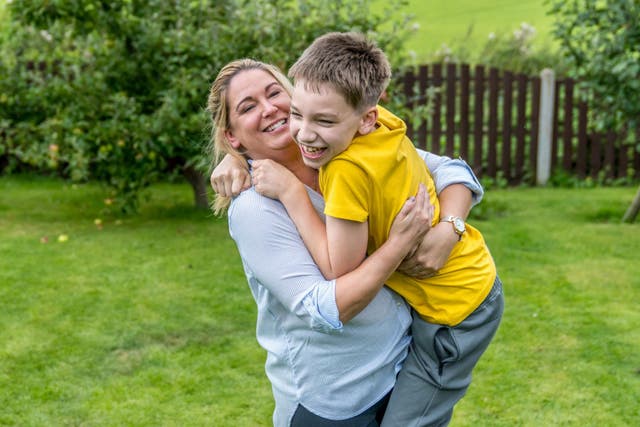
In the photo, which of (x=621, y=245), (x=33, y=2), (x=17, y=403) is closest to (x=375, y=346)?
(x=17, y=403)

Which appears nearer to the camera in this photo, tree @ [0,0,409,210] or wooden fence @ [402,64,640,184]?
tree @ [0,0,409,210]

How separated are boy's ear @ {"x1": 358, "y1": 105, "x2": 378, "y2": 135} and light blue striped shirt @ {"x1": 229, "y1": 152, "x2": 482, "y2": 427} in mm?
243

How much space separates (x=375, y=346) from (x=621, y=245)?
5587mm

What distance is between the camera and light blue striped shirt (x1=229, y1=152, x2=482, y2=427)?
6.67ft

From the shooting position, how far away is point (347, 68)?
195 cm

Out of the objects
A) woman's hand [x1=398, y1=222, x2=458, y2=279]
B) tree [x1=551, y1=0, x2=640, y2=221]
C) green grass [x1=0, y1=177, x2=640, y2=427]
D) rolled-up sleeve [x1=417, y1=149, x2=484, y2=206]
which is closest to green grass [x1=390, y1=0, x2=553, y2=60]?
tree [x1=551, y1=0, x2=640, y2=221]

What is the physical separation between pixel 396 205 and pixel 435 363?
46 cm

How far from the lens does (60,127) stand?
7441 mm

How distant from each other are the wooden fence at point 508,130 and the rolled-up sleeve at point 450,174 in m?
7.88

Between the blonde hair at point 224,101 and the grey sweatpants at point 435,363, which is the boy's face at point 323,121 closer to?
the blonde hair at point 224,101

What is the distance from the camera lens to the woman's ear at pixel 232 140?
234cm

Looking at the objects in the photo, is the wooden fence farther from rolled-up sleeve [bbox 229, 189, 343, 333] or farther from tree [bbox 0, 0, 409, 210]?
rolled-up sleeve [bbox 229, 189, 343, 333]

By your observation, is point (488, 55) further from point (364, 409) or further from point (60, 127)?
point (364, 409)

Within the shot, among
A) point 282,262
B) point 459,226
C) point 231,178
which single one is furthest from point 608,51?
point 282,262
